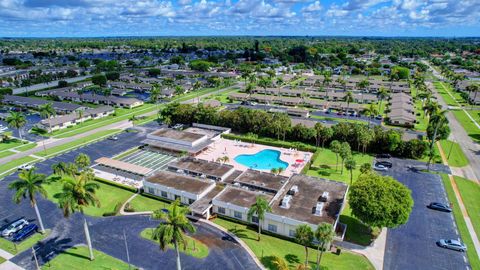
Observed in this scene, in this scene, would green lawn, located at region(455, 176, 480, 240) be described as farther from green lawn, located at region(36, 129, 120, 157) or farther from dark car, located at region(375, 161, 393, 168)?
green lawn, located at region(36, 129, 120, 157)

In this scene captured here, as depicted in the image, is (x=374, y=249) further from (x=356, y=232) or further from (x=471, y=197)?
(x=471, y=197)

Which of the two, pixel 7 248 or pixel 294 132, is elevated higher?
pixel 294 132

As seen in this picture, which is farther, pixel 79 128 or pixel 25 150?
pixel 79 128

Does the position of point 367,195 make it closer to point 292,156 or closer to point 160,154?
point 292,156

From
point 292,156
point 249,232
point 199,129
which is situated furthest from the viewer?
point 199,129

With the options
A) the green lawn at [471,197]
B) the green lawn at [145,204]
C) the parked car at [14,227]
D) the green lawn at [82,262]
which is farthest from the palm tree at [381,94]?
the parked car at [14,227]

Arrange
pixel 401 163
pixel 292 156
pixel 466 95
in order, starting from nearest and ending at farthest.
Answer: pixel 401 163
pixel 292 156
pixel 466 95

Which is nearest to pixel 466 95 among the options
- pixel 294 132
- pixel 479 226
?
pixel 294 132
